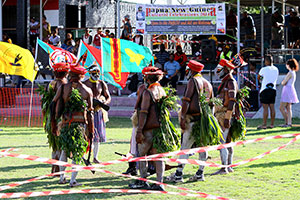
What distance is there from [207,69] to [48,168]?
52.4 feet

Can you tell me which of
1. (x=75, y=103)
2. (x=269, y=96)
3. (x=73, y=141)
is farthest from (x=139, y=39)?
(x=73, y=141)

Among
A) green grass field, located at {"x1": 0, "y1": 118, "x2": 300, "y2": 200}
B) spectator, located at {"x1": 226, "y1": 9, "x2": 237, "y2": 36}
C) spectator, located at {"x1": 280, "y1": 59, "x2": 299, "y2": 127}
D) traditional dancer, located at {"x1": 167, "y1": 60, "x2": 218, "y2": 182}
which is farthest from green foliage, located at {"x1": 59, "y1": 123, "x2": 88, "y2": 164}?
spectator, located at {"x1": 226, "y1": 9, "x2": 237, "y2": 36}

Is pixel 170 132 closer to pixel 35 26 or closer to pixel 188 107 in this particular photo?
pixel 188 107

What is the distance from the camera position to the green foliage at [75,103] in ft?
28.1

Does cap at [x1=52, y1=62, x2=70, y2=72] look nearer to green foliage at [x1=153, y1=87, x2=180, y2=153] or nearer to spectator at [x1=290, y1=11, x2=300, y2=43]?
green foliage at [x1=153, y1=87, x2=180, y2=153]

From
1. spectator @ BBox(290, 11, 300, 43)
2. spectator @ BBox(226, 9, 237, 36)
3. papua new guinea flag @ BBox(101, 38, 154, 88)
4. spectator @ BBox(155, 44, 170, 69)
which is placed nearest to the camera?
papua new guinea flag @ BBox(101, 38, 154, 88)

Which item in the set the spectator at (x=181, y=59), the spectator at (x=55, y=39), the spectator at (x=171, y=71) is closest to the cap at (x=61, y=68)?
the spectator at (x=171, y=71)

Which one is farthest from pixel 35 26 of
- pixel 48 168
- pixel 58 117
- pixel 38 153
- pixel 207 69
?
pixel 58 117

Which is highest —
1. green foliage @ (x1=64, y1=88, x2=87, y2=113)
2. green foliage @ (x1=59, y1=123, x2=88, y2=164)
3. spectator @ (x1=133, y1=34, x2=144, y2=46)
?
spectator @ (x1=133, y1=34, x2=144, y2=46)

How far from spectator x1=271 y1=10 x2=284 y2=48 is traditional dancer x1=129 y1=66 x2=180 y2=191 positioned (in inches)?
766

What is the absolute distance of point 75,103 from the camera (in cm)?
860

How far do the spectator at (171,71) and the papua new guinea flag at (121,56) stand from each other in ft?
21.2

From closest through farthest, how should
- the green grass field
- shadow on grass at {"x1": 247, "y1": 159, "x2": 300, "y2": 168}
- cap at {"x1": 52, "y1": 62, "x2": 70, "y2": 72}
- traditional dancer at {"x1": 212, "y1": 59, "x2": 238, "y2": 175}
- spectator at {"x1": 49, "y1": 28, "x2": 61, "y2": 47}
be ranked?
1. the green grass field
2. cap at {"x1": 52, "y1": 62, "x2": 70, "y2": 72}
3. traditional dancer at {"x1": 212, "y1": 59, "x2": 238, "y2": 175}
4. shadow on grass at {"x1": 247, "y1": 159, "x2": 300, "y2": 168}
5. spectator at {"x1": 49, "y1": 28, "x2": 61, "y2": 47}

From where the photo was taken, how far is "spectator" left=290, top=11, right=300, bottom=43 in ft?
88.5
